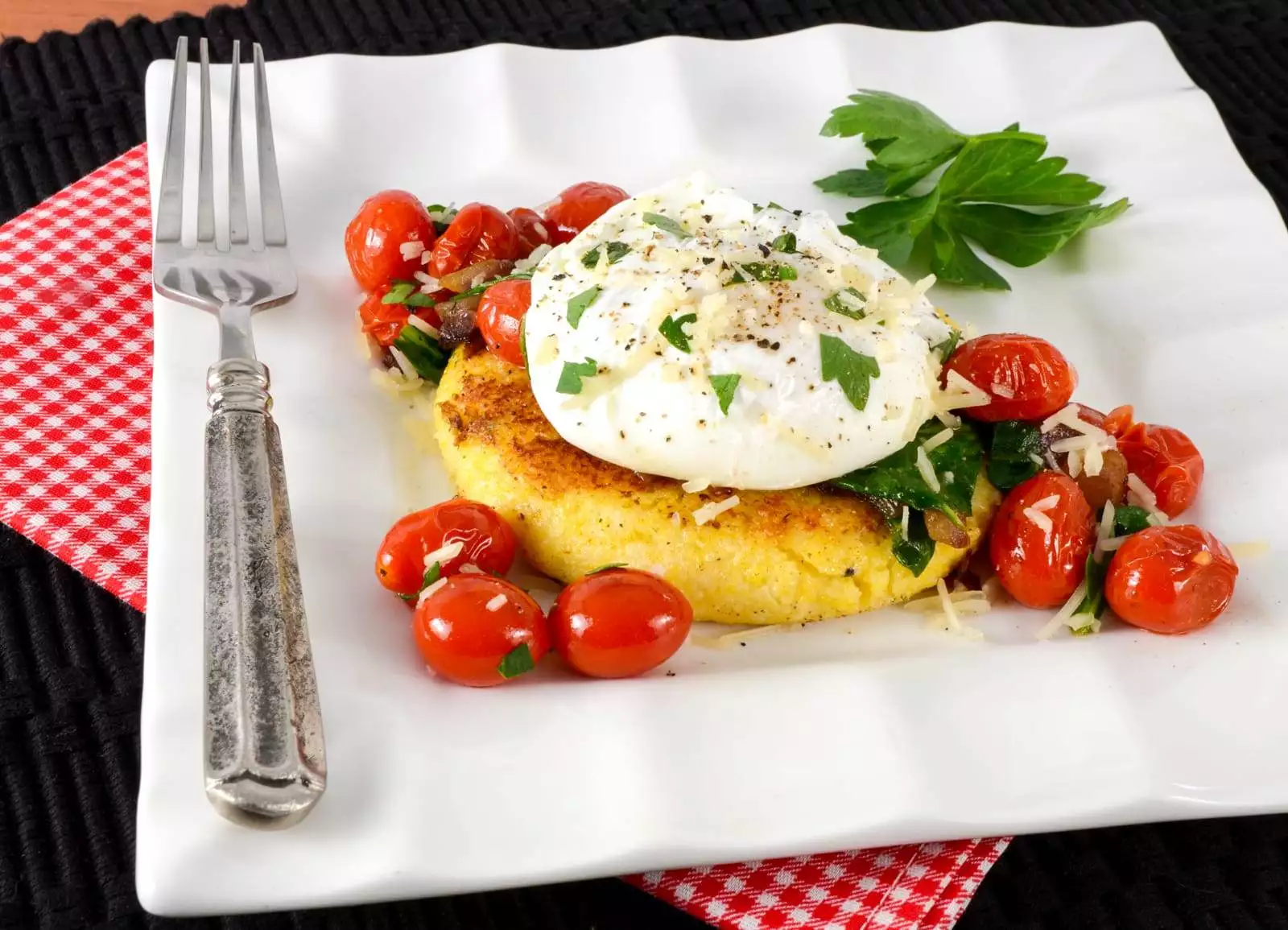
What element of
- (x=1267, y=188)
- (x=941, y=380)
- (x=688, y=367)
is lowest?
(x=1267, y=188)

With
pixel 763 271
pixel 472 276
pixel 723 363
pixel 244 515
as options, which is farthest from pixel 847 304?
pixel 244 515

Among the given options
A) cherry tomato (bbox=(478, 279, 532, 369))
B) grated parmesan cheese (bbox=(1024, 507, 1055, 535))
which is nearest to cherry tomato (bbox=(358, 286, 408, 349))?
cherry tomato (bbox=(478, 279, 532, 369))

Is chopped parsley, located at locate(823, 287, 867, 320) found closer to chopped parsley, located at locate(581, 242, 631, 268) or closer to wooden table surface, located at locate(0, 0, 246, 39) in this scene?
chopped parsley, located at locate(581, 242, 631, 268)

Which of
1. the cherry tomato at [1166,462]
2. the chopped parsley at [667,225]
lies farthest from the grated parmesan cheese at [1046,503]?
the chopped parsley at [667,225]

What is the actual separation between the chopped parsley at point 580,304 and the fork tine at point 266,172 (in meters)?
0.99

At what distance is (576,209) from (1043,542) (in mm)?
1602

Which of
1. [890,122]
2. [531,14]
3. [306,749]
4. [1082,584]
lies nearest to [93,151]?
[531,14]

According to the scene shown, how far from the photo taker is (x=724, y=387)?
2.87 metres

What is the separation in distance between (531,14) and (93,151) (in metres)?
1.73

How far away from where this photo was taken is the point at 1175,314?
388cm

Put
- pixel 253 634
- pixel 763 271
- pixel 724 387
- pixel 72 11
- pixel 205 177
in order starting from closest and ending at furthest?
1. pixel 253 634
2. pixel 724 387
3. pixel 763 271
4. pixel 205 177
5. pixel 72 11

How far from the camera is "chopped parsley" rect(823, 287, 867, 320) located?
305cm

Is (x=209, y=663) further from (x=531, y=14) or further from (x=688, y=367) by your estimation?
(x=531, y=14)

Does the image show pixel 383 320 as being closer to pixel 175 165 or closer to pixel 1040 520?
pixel 175 165
